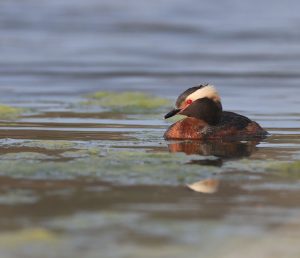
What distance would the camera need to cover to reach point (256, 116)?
1625 centimetres

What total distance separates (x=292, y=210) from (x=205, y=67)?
48.1ft

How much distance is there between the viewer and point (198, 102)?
13617mm

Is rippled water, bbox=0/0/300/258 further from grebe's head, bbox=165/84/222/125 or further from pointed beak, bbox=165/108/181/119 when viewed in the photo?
grebe's head, bbox=165/84/222/125

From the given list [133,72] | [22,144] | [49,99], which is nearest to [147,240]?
[22,144]

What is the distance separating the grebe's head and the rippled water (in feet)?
1.78

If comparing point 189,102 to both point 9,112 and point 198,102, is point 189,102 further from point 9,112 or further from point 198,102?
point 9,112

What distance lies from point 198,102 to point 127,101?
4505 mm

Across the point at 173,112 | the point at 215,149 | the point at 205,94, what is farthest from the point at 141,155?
the point at 205,94

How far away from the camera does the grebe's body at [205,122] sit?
44.7ft

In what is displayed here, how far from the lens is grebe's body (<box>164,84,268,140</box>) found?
1361 centimetres

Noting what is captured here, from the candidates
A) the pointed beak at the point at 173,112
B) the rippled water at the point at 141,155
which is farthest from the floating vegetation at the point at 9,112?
the pointed beak at the point at 173,112

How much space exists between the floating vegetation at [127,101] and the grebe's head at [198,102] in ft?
10.2

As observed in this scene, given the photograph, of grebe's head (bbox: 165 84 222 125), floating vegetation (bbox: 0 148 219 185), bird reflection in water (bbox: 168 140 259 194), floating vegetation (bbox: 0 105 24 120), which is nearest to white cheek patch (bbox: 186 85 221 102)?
grebe's head (bbox: 165 84 222 125)

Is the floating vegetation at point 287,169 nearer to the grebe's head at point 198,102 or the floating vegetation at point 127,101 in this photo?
the grebe's head at point 198,102
